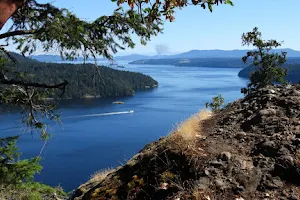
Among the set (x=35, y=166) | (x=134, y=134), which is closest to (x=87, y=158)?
(x=134, y=134)

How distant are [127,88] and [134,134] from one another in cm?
9281

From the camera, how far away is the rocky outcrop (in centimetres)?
478

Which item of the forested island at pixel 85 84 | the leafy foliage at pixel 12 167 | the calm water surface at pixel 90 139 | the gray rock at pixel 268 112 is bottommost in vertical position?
the calm water surface at pixel 90 139

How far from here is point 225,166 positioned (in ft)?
17.1

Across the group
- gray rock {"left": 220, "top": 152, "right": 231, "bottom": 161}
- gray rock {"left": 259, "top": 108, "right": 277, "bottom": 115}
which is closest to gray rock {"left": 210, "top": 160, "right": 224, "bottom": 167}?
gray rock {"left": 220, "top": 152, "right": 231, "bottom": 161}

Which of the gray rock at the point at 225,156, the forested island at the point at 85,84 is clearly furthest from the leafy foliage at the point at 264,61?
the forested island at the point at 85,84

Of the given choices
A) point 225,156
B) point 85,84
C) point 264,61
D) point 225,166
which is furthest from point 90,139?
point 85,84

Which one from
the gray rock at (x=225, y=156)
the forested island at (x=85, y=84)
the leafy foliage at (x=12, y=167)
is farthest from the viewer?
the forested island at (x=85, y=84)

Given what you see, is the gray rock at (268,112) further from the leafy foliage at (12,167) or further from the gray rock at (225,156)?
the leafy foliage at (12,167)

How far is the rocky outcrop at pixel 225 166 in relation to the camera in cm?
478

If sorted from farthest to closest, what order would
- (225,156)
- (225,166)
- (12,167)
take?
(12,167) → (225,156) → (225,166)

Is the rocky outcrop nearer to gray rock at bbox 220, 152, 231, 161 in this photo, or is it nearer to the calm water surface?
gray rock at bbox 220, 152, 231, 161

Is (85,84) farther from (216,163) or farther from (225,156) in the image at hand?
(216,163)

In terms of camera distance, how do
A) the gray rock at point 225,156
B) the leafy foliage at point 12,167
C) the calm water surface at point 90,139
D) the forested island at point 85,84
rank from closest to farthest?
the gray rock at point 225,156, the leafy foliage at point 12,167, the calm water surface at point 90,139, the forested island at point 85,84
